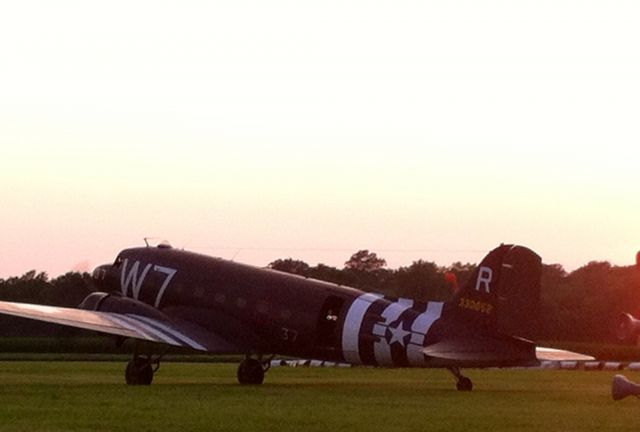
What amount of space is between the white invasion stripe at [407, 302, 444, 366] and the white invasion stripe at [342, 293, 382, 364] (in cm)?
224

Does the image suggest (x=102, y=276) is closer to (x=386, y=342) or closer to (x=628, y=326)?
(x=386, y=342)

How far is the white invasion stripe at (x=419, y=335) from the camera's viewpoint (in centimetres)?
4984

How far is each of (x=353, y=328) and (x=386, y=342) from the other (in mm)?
1516

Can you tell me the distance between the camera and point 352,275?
14038 centimetres

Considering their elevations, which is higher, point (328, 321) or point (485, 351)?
point (328, 321)

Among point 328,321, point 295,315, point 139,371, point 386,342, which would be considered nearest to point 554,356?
point 386,342

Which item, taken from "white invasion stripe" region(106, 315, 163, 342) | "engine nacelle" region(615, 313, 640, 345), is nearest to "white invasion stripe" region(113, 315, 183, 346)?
"white invasion stripe" region(106, 315, 163, 342)

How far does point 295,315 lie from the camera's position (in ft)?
176

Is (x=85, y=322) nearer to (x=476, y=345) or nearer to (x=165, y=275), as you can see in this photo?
(x=165, y=275)

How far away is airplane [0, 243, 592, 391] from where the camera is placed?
48.9 meters

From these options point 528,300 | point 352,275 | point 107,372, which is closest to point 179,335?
point 107,372

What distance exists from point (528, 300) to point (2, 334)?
76.2 m

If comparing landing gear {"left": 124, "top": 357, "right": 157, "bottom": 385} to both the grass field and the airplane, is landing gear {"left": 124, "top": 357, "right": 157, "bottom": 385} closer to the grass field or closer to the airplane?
the airplane

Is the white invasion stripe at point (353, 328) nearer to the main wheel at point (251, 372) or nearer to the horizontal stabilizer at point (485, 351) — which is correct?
the horizontal stabilizer at point (485, 351)
